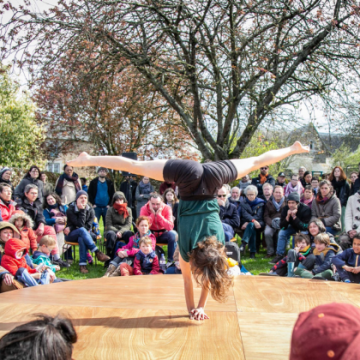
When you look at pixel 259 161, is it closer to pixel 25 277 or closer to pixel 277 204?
pixel 25 277

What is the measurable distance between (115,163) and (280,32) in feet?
20.1

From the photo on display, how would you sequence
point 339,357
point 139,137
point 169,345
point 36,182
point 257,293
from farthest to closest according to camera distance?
point 139,137 → point 36,182 → point 257,293 → point 169,345 → point 339,357

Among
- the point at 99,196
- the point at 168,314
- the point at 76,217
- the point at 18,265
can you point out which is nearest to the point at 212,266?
the point at 168,314

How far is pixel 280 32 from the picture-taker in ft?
26.7

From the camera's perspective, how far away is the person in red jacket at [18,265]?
4.80 metres

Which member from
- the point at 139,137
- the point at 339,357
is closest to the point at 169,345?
the point at 339,357

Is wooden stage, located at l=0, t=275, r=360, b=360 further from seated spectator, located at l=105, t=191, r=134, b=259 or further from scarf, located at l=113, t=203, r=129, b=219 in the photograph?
scarf, located at l=113, t=203, r=129, b=219

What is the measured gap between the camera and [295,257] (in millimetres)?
5902

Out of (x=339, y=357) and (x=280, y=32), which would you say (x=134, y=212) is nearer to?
(x=280, y=32)

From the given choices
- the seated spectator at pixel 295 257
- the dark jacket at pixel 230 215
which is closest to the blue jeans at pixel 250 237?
the dark jacket at pixel 230 215

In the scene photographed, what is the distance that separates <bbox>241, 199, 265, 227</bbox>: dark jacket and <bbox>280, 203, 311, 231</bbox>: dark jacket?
0.61m

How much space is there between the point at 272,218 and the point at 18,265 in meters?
4.62

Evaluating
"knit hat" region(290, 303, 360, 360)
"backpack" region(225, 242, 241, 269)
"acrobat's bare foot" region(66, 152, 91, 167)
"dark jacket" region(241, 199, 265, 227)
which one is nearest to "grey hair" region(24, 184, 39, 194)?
"backpack" region(225, 242, 241, 269)

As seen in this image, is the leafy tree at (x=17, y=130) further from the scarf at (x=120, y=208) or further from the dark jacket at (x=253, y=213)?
the dark jacket at (x=253, y=213)
